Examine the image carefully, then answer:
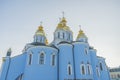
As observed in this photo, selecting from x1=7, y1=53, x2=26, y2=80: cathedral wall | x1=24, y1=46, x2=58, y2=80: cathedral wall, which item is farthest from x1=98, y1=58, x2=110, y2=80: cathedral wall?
x1=7, y1=53, x2=26, y2=80: cathedral wall

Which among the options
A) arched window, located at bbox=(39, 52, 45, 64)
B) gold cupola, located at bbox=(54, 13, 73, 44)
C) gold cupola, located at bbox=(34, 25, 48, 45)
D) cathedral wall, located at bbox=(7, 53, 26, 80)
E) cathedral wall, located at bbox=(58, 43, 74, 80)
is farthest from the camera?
gold cupola, located at bbox=(34, 25, 48, 45)

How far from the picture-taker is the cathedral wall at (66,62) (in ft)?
66.9

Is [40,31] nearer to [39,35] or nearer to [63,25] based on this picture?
[39,35]

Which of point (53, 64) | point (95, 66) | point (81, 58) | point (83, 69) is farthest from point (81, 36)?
point (53, 64)

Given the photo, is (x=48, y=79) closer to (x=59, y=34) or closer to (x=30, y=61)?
(x=30, y=61)

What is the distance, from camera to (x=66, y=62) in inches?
832

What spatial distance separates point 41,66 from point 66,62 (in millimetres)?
3697

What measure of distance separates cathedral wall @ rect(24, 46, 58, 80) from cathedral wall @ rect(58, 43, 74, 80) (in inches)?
32.2

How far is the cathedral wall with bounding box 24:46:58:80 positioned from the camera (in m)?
19.7

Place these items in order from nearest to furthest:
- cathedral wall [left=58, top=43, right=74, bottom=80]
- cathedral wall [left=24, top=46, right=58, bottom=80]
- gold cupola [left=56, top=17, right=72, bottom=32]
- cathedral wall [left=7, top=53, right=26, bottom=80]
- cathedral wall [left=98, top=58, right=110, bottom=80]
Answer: cathedral wall [left=24, top=46, right=58, bottom=80] → cathedral wall [left=58, top=43, right=74, bottom=80] → cathedral wall [left=7, top=53, right=26, bottom=80] → cathedral wall [left=98, top=58, right=110, bottom=80] → gold cupola [left=56, top=17, right=72, bottom=32]

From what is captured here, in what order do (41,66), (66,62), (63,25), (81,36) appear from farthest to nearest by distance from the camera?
(63,25) → (81,36) → (66,62) → (41,66)

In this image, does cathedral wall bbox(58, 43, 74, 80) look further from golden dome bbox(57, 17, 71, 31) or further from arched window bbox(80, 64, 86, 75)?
golden dome bbox(57, 17, 71, 31)

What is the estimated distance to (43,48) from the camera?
2141cm

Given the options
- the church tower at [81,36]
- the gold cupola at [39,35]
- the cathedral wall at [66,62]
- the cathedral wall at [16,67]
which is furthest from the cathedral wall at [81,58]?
the gold cupola at [39,35]
